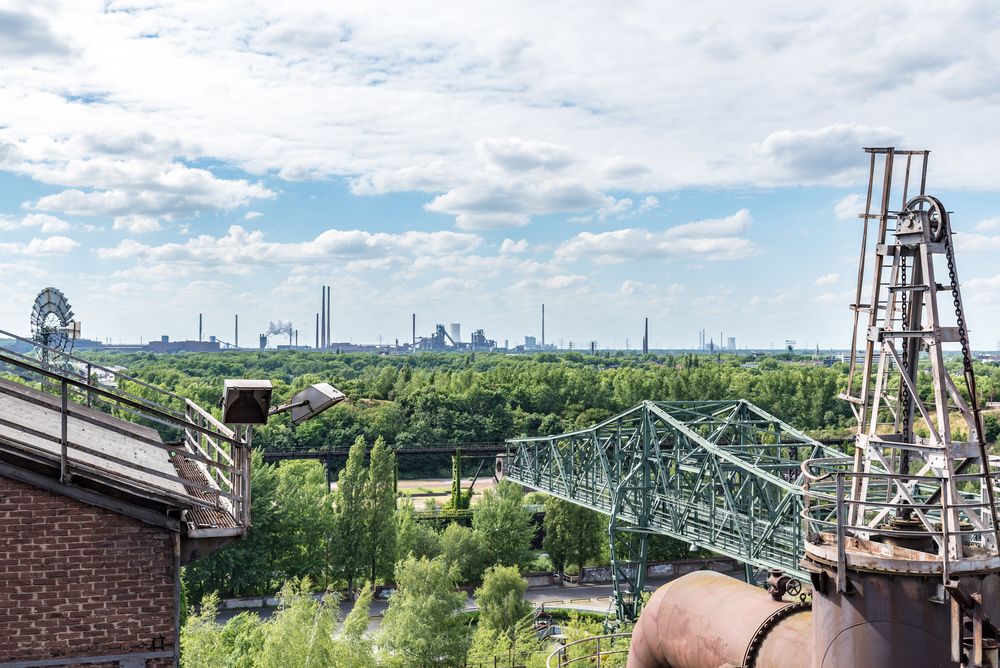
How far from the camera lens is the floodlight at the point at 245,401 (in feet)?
30.8

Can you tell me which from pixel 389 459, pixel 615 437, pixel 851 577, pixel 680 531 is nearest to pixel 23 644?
pixel 851 577

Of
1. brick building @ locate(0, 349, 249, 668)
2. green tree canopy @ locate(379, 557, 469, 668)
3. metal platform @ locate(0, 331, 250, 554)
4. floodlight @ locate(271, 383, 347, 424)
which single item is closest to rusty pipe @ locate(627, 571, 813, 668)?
floodlight @ locate(271, 383, 347, 424)

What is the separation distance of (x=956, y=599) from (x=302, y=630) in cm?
1968

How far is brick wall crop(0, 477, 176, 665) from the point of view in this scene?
7859 millimetres

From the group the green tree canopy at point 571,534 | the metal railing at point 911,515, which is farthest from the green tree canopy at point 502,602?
the metal railing at point 911,515

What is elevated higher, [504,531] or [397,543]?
[504,531]

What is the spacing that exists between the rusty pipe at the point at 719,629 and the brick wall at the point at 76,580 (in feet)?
19.9

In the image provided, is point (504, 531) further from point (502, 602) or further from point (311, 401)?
point (311, 401)

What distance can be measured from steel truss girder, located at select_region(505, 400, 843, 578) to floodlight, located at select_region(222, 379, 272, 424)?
82.2 feet

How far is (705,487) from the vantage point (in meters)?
42.0

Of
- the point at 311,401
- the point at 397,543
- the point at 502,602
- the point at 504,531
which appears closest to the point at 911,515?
the point at 311,401

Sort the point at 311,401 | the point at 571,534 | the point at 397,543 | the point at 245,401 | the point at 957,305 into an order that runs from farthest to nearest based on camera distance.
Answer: the point at 571,534 < the point at 397,543 < the point at 311,401 < the point at 245,401 < the point at 957,305

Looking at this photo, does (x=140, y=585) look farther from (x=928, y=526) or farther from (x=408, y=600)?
(x=408, y=600)

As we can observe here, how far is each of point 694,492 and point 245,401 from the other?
32.9 m
